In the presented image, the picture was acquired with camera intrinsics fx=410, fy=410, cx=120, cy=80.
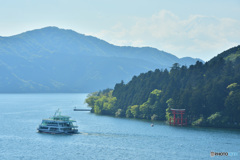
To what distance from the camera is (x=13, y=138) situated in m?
138

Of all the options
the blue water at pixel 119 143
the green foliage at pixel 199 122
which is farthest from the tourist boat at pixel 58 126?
the green foliage at pixel 199 122

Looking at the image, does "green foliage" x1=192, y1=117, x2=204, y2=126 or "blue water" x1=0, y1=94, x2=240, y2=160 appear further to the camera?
"green foliage" x1=192, y1=117, x2=204, y2=126

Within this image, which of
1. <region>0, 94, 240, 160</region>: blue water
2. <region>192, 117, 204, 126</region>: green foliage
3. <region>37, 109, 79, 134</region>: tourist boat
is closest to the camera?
<region>0, 94, 240, 160</region>: blue water

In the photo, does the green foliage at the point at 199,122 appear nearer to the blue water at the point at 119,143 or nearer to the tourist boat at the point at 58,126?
the blue water at the point at 119,143

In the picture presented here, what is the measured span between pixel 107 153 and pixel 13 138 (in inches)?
1644

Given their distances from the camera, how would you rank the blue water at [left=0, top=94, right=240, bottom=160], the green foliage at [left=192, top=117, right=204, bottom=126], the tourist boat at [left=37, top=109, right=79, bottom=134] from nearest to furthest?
the blue water at [left=0, top=94, right=240, bottom=160], the tourist boat at [left=37, top=109, right=79, bottom=134], the green foliage at [left=192, top=117, right=204, bottom=126]

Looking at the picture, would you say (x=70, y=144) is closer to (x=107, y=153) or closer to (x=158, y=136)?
(x=107, y=153)

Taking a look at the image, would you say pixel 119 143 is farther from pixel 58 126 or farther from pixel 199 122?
pixel 199 122

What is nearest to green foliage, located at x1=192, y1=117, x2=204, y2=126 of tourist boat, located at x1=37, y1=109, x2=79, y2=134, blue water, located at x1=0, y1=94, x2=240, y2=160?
blue water, located at x1=0, y1=94, x2=240, y2=160

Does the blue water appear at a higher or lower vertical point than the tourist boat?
lower

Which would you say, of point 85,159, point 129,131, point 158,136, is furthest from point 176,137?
point 85,159

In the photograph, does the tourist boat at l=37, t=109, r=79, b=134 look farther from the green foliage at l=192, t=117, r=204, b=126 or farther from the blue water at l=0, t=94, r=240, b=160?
the green foliage at l=192, t=117, r=204, b=126

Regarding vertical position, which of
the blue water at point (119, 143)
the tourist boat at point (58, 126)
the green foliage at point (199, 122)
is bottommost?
the blue water at point (119, 143)

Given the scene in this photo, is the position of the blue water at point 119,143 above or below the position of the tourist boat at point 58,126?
below
